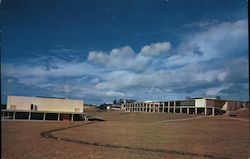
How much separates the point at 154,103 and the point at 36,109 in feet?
147

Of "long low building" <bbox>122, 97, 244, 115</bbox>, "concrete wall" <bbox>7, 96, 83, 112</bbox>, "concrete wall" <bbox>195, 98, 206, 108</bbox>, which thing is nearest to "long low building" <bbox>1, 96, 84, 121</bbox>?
"concrete wall" <bbox>7, 96, 83, 112</bbox>

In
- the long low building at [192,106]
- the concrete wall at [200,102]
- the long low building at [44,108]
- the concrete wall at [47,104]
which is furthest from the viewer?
the concrete wall at [200,102]

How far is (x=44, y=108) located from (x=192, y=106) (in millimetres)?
35176

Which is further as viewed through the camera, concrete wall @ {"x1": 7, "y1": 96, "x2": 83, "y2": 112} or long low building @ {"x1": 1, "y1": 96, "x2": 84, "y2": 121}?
concrete wall @ {"x1": 7, "y1": 96, "x2": 83, "y2": 112}

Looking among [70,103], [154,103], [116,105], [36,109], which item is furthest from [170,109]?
[36,109]

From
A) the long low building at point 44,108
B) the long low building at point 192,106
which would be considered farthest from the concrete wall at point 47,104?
the long low building at point 192,106

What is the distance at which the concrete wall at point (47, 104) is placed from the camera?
4017cm

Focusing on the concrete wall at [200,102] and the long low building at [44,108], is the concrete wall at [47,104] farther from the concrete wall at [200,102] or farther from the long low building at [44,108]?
the concrete wall at [200,102]

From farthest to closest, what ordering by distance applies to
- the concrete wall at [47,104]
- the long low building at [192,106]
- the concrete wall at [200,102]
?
the concrete wall at [200,102], the long low building at [192,106], the concrete wall at [47,104]

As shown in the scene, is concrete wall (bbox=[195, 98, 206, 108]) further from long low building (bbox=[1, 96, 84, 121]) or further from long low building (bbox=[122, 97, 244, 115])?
long low building (bbox=[1, 96, 84, 121])

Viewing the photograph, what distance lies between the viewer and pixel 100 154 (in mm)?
12656

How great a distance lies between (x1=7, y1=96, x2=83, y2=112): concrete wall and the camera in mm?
40172

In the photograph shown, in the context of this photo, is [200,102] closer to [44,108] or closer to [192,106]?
[192,106]

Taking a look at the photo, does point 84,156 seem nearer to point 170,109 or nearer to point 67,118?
point 67,118
